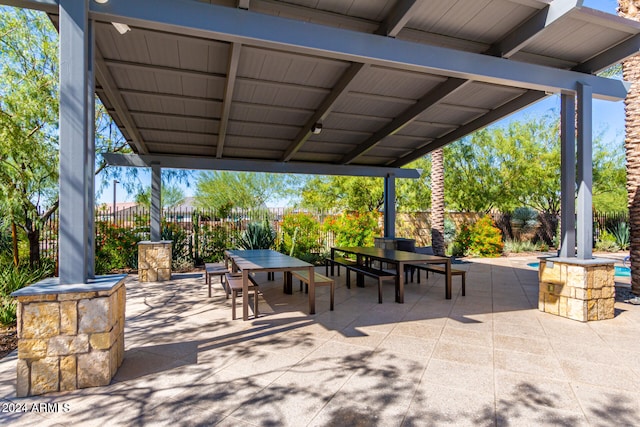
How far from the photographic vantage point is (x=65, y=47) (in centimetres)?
286

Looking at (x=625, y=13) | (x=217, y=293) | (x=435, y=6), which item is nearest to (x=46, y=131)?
(x=217, y=293)

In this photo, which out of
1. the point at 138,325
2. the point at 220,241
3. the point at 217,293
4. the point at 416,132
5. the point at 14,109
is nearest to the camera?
the point at 138,325

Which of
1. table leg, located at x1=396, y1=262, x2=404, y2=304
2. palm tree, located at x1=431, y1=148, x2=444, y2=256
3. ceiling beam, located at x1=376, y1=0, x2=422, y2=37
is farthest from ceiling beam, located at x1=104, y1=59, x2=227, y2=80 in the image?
palm tree, located at x1=431, y1=148, x2=444, y2=256

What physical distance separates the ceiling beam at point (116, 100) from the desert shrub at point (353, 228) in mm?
5852

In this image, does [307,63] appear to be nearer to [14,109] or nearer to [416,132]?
[416,132]

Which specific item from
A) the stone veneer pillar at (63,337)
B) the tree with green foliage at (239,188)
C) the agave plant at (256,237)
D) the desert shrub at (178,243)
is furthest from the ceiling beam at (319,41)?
the tree with green foliage at (239,188)

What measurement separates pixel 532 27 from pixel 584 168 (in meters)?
2.12

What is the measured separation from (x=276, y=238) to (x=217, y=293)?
461cm

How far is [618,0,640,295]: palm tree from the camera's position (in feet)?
19.4

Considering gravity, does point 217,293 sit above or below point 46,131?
below

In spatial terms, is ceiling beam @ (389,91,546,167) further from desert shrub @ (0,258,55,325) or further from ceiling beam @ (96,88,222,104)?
desert shrub @ (0,258,55,325)

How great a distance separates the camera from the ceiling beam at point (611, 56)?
4.56m

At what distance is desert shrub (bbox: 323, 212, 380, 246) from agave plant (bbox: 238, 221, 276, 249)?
2048 millimetres

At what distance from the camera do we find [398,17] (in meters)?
3.71
